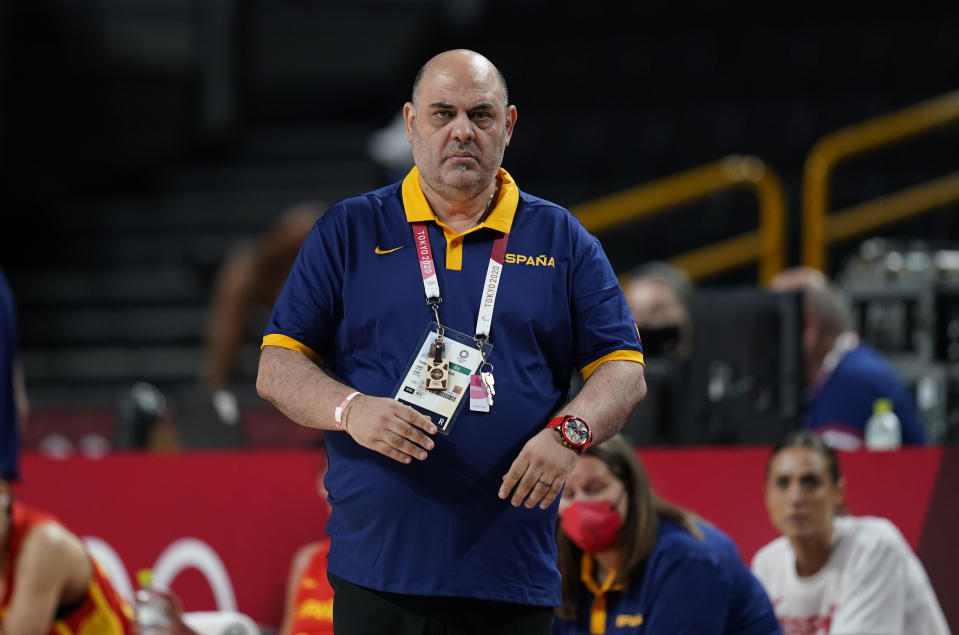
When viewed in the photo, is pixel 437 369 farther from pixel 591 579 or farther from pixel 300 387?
pixel 591 579

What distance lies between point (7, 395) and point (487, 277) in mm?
2418

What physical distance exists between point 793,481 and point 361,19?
30.6 feet

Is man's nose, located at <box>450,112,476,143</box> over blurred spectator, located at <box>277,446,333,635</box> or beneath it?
over

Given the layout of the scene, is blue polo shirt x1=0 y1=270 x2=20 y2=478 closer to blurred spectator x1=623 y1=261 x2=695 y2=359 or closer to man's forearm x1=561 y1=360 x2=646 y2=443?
blurred spectator x1=623 y1=261 x2=695 y2=359

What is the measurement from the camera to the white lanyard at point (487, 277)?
8.29 ft

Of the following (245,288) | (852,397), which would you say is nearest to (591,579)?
(852,397)

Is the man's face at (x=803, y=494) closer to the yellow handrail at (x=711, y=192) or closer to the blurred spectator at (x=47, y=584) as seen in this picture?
the blurred spectator at (x=47, y=584)

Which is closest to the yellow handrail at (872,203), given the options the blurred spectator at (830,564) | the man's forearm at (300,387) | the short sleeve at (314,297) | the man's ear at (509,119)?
the blurred spectator at (830,564)

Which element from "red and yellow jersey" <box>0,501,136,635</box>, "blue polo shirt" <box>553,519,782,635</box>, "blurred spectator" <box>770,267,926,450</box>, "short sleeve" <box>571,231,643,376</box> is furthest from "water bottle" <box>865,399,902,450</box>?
"short sleeve" <box>571,231,643,376</box>

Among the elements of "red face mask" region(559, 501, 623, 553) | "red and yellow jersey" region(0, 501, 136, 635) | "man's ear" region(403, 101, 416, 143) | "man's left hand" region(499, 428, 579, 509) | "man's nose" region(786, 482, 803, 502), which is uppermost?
"man's ear" region(403, 101, 416, 143)

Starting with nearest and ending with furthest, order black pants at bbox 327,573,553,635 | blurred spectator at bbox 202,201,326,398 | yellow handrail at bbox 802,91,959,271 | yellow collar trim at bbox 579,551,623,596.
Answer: black pants at bbox 327,573,553,635 → yellow collar trim at bbox 579,551,623,596 → blurred spectator at bbox 202,201,326,398 → yellow handrail at bbox 802,91,959,271

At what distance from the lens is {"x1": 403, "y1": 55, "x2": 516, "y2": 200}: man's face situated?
2.56 m

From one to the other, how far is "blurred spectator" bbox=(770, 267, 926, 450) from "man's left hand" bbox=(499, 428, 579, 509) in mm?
3019

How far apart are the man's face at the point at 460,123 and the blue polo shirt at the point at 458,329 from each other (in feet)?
0.29
